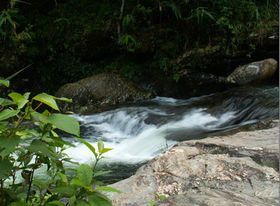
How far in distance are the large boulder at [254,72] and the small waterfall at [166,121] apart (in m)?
0.73

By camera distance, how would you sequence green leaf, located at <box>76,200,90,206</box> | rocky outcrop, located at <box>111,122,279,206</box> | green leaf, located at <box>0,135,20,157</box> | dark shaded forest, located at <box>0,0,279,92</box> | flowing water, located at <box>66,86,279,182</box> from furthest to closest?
1. dark shaded forest, located at <box>0,0,279,92</box>
2. flowing water, located at <box>66,86,279,182</box>
3. rocky outcrop, located at <box>111,122,279,206</box>
4. green leaf, located at <box>76,200,90,206</box>
5. green leaf, located at <box>0,135,20,157</box>

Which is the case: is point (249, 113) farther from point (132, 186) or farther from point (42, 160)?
point (42, 160)

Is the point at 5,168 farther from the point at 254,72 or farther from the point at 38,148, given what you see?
the point at 254,72

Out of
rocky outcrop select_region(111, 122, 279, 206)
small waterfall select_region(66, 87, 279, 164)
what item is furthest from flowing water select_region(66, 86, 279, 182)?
rocky outcrop select_region(111, 122, 279, 206)

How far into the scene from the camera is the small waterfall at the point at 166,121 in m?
6.31

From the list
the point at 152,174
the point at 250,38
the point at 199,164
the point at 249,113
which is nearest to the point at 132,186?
the point at 152,174

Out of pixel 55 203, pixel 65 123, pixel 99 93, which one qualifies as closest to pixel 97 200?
pixel 55 203

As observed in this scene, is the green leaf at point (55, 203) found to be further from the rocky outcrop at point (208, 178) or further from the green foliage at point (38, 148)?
the rocky outcrop at point (208, 178)

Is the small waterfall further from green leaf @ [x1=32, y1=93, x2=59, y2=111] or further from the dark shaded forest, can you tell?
green leaf @ [x1=32, y1=93, x2=59, y2=111]

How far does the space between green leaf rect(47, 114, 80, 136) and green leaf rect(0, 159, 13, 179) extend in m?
0.19

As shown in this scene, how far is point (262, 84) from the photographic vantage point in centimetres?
889

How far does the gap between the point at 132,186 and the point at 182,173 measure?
1.12 feet

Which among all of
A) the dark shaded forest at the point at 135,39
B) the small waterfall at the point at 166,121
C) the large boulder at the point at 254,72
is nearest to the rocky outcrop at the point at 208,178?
the small waterfall at the point at 166,121

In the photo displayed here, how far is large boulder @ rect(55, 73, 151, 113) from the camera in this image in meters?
9.15
